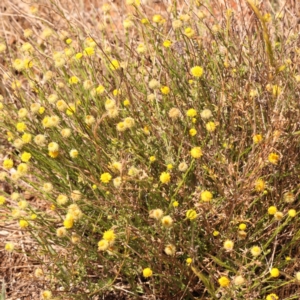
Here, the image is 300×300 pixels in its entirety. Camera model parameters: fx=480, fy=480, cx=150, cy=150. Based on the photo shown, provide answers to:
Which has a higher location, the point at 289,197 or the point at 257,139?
the point at 257,139

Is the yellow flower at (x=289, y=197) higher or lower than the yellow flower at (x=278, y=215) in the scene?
lower

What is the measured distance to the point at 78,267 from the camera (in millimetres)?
2094

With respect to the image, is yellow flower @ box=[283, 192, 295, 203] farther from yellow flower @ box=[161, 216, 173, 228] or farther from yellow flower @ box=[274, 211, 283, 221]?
yellow flower @ box=[161, 216, 173, 228]

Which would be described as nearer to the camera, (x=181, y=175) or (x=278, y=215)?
(x=278, y=215)

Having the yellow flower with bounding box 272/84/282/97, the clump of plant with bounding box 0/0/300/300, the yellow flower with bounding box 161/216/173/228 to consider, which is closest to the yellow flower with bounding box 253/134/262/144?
the clump of plant with bounding box 0/0/300/300

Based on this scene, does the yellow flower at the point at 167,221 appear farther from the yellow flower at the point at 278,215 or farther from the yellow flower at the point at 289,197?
the yellow flower at the point at 289,197

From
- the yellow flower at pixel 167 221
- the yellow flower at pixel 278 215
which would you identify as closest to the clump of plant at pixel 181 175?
the yellow flower at pixel 278 215

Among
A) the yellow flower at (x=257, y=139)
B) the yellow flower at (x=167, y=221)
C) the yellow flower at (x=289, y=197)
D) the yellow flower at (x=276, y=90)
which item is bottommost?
the yellow flower at (x=289, y=197)

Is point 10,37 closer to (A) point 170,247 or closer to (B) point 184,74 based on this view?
(B) point 184,74

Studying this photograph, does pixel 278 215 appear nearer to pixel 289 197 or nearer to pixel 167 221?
pixel 289 197

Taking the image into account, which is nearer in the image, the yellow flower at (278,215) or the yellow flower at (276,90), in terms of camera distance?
the yellow flower at (278,215)

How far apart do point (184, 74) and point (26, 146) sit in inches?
30.1

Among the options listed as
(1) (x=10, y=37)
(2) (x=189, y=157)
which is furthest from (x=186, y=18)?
(1) (x=10, y=37)

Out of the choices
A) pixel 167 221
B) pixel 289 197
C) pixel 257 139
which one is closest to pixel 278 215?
pixel 289 197
